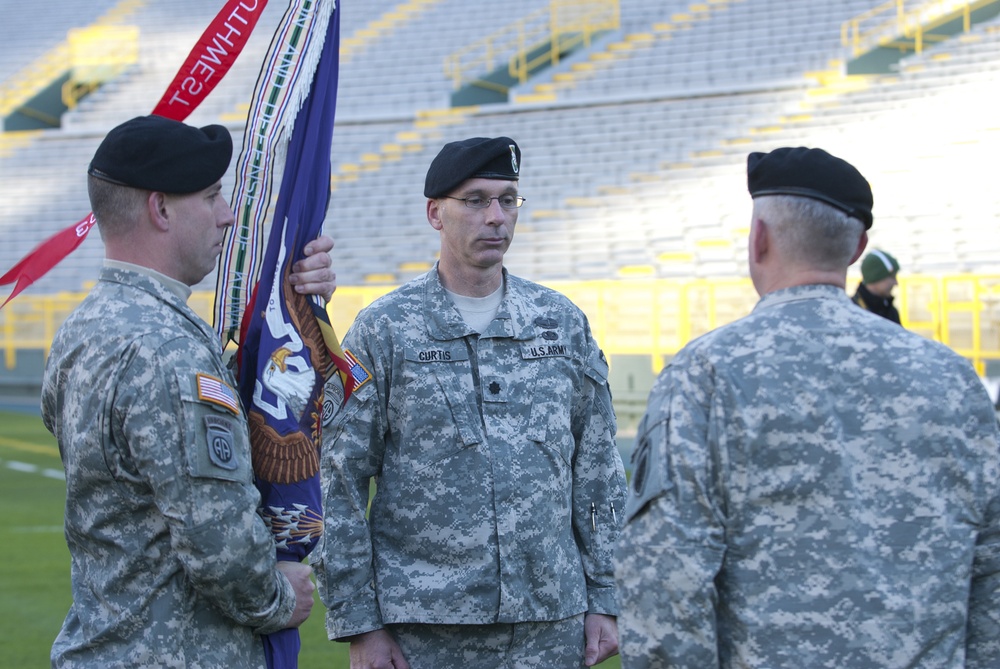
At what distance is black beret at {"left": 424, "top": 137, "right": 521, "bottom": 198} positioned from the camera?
2.75 metres

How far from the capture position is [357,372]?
2619 mm

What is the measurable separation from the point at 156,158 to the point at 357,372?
Result: 72cm

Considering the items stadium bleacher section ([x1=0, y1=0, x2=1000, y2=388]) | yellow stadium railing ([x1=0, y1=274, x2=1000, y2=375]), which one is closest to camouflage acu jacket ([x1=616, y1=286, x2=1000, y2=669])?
yellow stadium railing ([x1=0, y1=274, x2=1000, y2=375])

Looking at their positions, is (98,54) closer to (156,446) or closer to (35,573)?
(35,573)

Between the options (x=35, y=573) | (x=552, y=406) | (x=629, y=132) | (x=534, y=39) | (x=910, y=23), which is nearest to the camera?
(x=552, y=406)

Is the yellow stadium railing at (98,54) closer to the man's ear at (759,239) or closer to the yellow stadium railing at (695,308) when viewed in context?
the yellow stadium railing at (695,308)

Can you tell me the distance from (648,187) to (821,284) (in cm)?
1431

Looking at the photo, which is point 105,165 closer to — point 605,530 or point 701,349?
point 701,349

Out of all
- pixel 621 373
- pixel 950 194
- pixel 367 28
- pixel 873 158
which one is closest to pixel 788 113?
pixel 873 158

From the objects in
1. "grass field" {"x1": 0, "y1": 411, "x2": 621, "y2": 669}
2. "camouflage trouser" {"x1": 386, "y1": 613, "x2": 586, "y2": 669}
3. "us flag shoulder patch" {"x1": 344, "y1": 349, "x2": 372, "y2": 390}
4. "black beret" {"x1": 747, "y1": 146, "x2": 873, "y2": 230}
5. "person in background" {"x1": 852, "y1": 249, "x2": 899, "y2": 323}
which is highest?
"black beret" {"x1": 747, "y1": 146, "x2": 873, "y2": 230}

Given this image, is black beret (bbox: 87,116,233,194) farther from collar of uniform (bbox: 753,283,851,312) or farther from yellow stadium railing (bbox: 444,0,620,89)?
yellow stadium railing (bbox: 444,0,620,89)

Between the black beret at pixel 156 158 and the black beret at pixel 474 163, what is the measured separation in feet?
2.36

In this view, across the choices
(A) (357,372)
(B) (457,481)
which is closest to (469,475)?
(B) (457,481)

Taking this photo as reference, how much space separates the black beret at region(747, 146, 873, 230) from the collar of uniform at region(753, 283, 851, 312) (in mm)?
124
